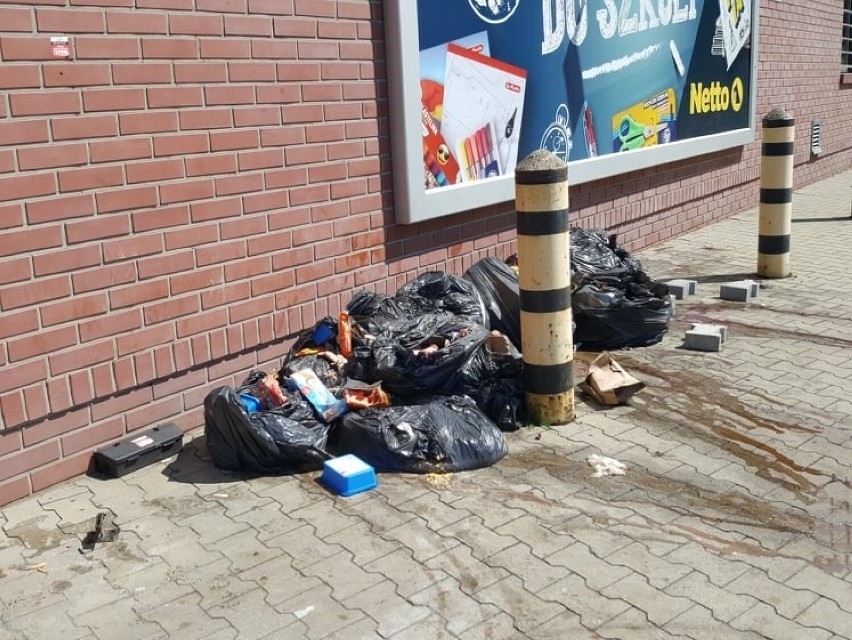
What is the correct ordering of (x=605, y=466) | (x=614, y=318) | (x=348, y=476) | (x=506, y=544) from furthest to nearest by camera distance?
(x=614, y=318)
(x=605, y=466)
(x=348, y=476)
(x=506, y=544)

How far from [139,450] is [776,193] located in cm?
606

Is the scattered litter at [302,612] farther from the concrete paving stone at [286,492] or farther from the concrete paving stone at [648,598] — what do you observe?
the concrete paving stone at [648,598]

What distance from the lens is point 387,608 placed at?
10.8 ft

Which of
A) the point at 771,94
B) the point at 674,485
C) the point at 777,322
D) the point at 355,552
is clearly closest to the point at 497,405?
the point at 674,485

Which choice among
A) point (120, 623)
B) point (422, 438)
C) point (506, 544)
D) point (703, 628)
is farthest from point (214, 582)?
point (703, 628)

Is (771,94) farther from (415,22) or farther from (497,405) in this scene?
(497,405)

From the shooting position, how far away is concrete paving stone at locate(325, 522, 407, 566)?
3.67 meters

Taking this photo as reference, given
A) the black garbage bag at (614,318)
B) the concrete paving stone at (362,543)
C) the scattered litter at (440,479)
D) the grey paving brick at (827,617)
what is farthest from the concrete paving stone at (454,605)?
the black garbage bag at (614,318)

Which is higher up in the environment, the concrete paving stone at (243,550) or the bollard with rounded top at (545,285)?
the bollard with rounded top at (545,285)

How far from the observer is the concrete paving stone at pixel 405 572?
136 inches

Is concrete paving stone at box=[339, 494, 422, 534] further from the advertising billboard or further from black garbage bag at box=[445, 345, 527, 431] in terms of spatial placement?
the advertising billboard

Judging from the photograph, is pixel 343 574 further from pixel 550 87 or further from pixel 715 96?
pixel 715 96

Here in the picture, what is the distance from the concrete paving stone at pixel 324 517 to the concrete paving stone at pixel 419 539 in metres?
0.21

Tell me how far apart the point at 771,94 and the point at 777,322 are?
6355 mm
